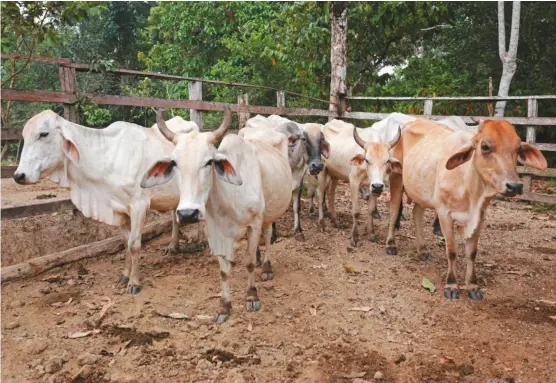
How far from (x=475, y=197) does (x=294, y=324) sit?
2.17 meters

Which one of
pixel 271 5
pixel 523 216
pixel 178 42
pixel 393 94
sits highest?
pixel 271 5

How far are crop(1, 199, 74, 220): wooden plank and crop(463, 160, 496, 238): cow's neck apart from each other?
Answer: 15.8ft

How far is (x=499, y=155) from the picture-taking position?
13.3ft

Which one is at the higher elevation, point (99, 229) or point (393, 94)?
point (393, 94)

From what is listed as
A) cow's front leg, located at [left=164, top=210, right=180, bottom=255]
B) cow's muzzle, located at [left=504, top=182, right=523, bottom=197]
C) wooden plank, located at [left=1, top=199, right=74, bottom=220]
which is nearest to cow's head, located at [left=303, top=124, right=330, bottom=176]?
cow's front leg, located at [left=164, top=210, right=180, bottom=255]

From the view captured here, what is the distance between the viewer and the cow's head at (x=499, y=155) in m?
3.96

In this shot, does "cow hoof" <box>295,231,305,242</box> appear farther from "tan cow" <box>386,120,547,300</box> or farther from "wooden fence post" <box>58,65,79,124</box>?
"wooden fence post" <box>58,65,79,124</box>

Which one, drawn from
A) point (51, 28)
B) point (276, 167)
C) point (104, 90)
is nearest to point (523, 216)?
point (276, 167)

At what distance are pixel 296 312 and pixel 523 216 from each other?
229 inches

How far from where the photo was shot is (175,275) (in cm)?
536

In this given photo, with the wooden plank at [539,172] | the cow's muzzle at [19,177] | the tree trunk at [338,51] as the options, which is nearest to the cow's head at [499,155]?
the cow's muzzle at [19,177]

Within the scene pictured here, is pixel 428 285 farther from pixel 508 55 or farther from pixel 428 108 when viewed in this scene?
pixel 508 55

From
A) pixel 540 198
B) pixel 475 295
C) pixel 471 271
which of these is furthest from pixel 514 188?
pixel 540 198

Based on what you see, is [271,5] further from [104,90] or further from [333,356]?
[333,356]
